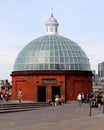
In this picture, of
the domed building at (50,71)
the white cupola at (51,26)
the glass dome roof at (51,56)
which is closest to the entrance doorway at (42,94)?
the domed building at (50,71)

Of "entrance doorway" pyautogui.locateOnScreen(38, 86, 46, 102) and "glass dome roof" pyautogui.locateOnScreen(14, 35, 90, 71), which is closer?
"entrance doorway" pyautogui.locateOnScreen(38, 86, 46, 102)

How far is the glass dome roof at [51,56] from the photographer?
56.0 meters

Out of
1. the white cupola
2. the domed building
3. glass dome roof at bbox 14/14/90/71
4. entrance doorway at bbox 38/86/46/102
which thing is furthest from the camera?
the white cupola

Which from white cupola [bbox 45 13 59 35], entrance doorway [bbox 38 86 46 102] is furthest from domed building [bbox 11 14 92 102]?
white cupola [bbox 45 13 59 35]

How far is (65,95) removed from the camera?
181ft

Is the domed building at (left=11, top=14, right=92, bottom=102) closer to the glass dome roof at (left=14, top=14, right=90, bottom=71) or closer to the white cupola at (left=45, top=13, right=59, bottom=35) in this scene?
the glass dome roof at (left=14, top=14, right=90, bottom=71)

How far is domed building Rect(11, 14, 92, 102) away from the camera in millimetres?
54938

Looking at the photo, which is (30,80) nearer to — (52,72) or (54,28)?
(52,72)

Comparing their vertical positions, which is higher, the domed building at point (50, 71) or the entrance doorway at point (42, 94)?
the domed building at point (50, 71)

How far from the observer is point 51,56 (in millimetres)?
56281

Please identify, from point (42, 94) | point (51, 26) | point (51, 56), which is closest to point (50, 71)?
point (51, 56)

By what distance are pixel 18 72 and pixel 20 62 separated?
4.58 feet

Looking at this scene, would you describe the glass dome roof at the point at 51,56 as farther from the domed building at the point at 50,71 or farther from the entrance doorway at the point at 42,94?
the entrance doorway at the point at 42,94

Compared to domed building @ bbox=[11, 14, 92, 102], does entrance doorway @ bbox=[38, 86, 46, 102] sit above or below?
below
